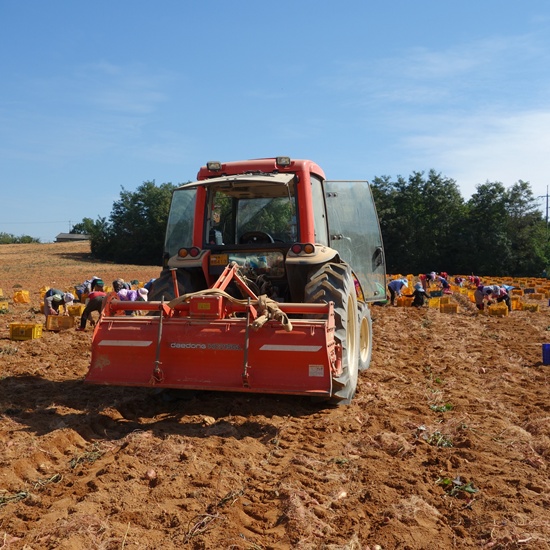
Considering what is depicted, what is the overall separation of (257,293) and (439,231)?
5247 cm

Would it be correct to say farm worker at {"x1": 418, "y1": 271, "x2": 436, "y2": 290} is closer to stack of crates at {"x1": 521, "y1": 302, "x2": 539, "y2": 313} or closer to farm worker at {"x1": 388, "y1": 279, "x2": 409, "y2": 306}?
farm worker at {"x1": 388, "y1": 279, "x2": 409, "y2": 306}

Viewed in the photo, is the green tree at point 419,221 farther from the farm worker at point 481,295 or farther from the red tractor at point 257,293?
the red tractor at point 257,293

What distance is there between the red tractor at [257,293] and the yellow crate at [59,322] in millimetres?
6054

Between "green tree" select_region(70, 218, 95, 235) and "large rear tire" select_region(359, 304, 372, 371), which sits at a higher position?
"green tree" select_region(70, 218, 95, 235)

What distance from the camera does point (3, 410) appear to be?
238 inches

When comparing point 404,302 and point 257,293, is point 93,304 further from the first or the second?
point 404,302

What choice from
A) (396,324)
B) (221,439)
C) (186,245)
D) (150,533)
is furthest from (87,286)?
(150,533)

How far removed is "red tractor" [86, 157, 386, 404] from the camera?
5.61 m

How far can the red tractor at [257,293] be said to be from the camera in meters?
5.61

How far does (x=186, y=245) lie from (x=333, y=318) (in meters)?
2.32

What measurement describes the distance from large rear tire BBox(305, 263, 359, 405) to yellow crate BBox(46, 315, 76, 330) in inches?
302

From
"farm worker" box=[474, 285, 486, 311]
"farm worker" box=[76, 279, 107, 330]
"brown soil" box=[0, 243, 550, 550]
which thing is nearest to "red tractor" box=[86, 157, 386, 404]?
"brown soil" box=[0, 243, 550, 550]

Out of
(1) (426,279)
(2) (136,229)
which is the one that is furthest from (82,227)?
(1) (426,279)

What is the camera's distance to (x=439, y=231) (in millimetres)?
56844
